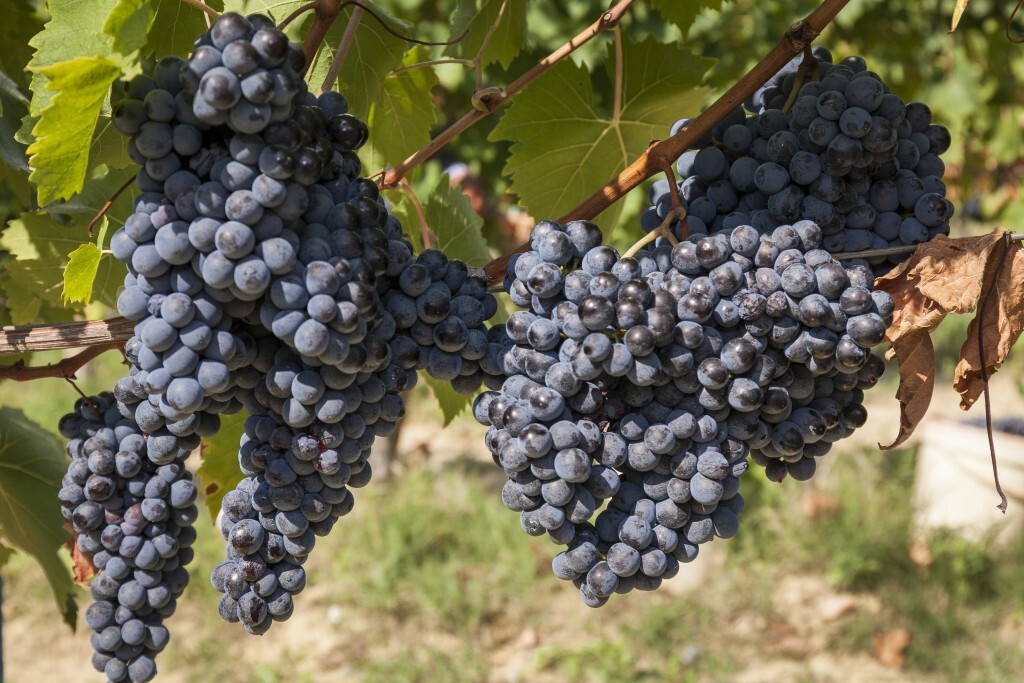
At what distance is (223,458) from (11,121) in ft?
1.67

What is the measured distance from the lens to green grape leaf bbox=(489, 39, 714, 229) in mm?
1384

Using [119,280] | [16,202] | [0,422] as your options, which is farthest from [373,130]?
[16,202]

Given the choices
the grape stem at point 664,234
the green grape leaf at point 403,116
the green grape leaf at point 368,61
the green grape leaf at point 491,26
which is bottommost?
the grape stem at point 664,234

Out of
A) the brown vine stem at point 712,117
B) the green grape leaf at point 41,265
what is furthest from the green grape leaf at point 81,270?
the brown vine stem at point 712,117

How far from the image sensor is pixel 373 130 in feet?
4.63

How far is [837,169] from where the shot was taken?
0.93m

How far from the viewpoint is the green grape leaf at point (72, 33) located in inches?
35.4

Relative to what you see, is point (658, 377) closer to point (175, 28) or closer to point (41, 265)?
point (175, 28)

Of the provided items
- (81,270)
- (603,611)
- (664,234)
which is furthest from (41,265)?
(603,611)

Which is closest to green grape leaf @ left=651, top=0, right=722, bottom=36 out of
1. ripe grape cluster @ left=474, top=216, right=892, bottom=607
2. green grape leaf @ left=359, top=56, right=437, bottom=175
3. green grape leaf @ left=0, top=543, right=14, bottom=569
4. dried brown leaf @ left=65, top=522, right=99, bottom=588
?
green grape leaf @ left=359, top=56, right=437, bottom=175

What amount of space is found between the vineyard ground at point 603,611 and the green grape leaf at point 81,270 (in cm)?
267

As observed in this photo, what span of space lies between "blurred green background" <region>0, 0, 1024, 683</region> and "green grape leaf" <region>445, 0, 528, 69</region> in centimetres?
172

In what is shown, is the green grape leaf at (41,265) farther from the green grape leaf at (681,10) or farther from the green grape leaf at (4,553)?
the green grape leaf at (681,10)

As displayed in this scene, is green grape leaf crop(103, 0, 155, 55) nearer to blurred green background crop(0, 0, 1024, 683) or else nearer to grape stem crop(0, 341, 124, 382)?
grape stem crop(0, 341, 124, 382)
